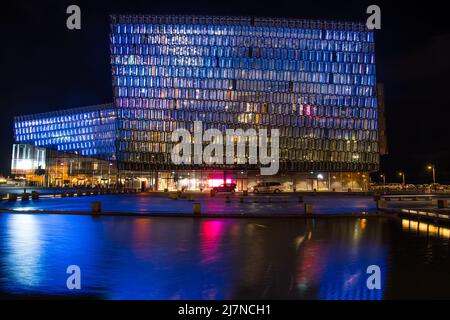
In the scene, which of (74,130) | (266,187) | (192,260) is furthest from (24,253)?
(74,130)

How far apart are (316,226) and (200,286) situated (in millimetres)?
14232

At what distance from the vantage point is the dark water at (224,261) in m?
9.82

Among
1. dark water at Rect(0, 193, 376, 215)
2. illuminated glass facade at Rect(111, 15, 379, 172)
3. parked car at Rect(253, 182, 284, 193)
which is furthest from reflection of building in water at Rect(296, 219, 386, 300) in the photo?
illuminated glass facade at Rect(111, 15, 379, 172)

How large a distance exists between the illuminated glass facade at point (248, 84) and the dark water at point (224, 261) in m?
76.9

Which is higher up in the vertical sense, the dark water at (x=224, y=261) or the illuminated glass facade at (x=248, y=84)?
the illuminated glass facade at (x=248, y=84)

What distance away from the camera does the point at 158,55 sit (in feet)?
316

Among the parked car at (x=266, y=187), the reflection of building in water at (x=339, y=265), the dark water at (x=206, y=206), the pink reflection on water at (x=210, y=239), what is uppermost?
the parked car at (x=266, y=187)

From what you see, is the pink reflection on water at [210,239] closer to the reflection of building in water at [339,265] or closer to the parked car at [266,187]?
the reflection of building in water at [339,265]

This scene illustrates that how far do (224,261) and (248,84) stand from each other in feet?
286

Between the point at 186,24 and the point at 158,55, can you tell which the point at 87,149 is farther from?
the point at 186,24

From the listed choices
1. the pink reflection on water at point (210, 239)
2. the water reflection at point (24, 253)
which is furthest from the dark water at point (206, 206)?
the water reflection at point (24, 253)

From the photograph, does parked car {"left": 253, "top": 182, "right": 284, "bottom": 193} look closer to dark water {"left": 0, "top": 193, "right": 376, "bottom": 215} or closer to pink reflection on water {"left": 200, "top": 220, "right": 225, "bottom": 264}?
dark water {"left": 0, "top": 193, "right": 376, "bottom": 215}

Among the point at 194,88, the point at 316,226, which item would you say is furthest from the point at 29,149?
the point at 316,226

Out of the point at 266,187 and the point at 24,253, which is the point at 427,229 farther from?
the point at 266,187
